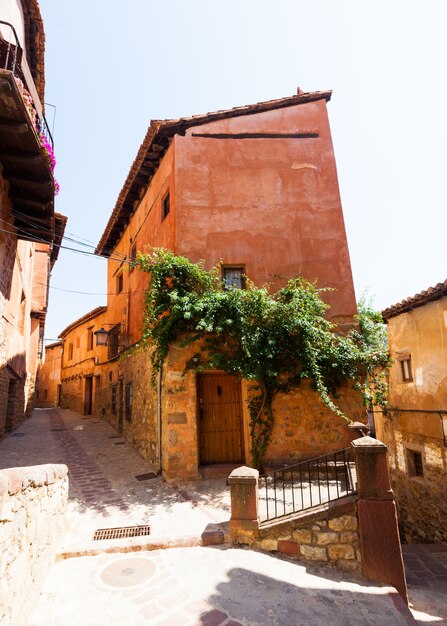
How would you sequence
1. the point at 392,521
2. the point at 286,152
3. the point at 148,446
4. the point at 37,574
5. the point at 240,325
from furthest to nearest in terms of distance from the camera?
the point at 286,152 → the point at 148,446 → the point at 240,325 → the point at 392,521 → the point at 37,574

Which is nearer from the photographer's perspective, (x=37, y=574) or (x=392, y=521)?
(x=37, y=574)

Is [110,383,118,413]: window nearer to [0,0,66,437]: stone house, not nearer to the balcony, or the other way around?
[0,0,66,437]: stone house

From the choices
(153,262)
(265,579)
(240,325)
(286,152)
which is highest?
(286,152)

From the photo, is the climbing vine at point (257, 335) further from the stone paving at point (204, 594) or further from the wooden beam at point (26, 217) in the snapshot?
the wooden beam at point (26, 217)

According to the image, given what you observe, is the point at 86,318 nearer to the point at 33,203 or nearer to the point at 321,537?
the point at 33,203

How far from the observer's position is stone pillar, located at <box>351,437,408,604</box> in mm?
5125

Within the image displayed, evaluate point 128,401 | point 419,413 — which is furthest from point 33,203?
point 419,413

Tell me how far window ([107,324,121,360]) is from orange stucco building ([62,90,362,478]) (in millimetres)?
3364

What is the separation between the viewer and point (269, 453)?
8.23 meters

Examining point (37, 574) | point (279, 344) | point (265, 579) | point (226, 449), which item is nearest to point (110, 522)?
point (37, 574)

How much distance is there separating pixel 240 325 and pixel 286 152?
5706 millimetres

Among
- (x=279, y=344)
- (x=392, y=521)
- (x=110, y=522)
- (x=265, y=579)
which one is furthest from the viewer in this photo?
(x=279, y=344)

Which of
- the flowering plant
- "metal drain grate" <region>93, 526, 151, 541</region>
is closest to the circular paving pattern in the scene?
"metal drain grate" <region>93, 526, 151, 541</region>

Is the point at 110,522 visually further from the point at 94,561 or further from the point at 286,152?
the point at 286,152
